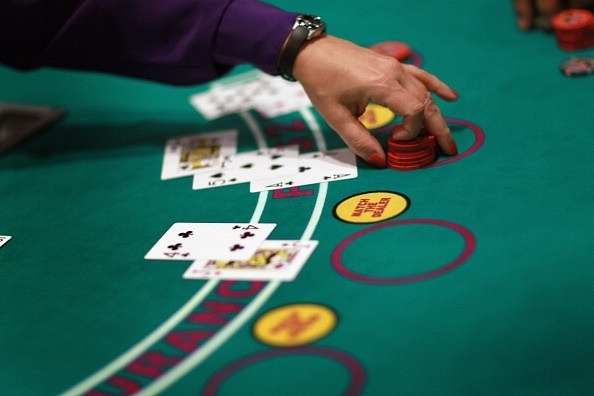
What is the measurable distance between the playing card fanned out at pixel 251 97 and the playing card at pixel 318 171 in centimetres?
31

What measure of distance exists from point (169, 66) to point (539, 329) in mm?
1019

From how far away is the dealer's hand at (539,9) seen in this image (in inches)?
83.1

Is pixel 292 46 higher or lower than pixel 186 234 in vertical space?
higher

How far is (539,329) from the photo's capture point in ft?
3.81

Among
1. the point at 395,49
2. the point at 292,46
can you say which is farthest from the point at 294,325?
the point at 395,49

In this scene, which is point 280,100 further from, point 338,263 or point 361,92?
point 338,263

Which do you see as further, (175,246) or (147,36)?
(147,36)

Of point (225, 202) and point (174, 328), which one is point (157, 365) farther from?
point (225, 202)

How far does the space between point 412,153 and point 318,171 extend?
186mm

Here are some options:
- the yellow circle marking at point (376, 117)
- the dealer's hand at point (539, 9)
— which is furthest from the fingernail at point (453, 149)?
the dealer's hand at point (539, 9)

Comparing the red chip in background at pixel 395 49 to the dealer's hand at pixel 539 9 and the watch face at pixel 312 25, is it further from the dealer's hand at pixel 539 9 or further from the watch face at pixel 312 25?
the watch face at pixel 312 25

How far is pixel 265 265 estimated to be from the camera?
1.40 meters

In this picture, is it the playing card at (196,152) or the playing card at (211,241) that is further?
the playing card at (196,152)

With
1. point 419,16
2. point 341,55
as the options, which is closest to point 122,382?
point 341,55
